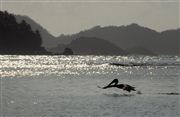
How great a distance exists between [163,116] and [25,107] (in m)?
9.51

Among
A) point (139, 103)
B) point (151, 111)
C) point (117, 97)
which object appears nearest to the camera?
point (151, 111)

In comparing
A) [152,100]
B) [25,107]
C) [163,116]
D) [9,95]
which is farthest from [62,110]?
[9,95]

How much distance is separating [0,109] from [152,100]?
12392mm

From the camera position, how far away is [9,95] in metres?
48.7

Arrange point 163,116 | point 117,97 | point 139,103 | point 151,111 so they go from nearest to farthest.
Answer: point 163,116 < point 151,111 < point 139,103 < point 117,97

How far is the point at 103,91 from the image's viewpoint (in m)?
54.1

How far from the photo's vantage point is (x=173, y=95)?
4875 centimetres

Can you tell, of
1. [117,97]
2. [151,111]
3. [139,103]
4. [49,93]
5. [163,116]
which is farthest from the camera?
[49,93]

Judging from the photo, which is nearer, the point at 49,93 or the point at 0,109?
the point at 0,109

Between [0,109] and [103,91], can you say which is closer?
[0,109]

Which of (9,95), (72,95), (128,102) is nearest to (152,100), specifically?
(128,102)

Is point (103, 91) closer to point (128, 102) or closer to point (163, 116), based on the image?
point (128, 102)

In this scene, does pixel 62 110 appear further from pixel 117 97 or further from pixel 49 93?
pixel 49 93

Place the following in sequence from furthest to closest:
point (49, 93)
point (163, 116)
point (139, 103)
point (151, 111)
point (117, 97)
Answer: point (49, 93), point (117, 97), point (139, 103), point (151, 111), point (163, 116)
